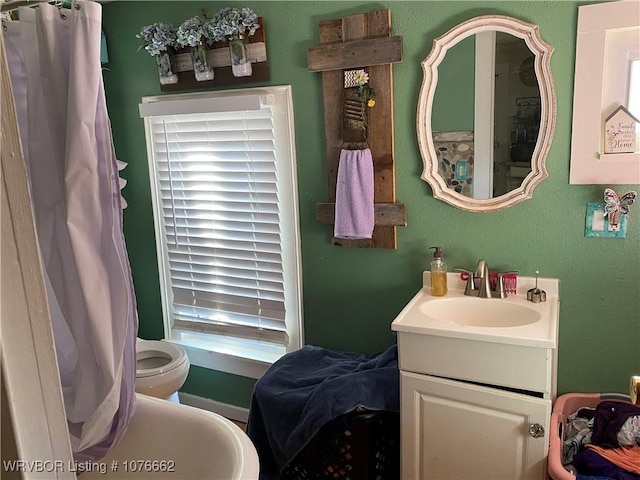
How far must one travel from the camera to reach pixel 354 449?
6.80 ft

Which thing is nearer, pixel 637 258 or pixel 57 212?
pixel 57 212

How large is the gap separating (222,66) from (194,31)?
0.66 feet

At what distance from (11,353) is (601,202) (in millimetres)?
1986

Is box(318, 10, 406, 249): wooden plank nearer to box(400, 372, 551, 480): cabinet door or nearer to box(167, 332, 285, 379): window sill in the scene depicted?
box(400, 372, 551, 480): cabinet door

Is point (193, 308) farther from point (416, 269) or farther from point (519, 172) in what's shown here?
point (519, 172)

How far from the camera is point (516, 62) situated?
2086 millimetres

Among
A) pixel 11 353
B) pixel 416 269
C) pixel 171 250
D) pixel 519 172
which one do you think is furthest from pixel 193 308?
pixel 11 353

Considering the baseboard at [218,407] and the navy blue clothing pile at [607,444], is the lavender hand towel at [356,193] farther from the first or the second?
the baseboard at [218,407]

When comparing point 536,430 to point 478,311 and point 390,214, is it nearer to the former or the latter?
point 478,311

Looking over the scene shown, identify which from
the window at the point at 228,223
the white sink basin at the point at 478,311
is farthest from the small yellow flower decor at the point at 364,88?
the white sink basin at the point at 478,311

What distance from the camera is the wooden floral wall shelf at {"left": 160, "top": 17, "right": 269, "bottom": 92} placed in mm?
2562

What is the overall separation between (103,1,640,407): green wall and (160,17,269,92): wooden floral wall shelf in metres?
0.05

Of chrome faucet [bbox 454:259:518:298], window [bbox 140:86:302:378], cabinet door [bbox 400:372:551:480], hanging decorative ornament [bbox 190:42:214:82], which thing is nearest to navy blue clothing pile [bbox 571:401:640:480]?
cabinet door [bbox 400:372:551:480]

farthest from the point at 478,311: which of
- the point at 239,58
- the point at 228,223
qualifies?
the point at 239,58
